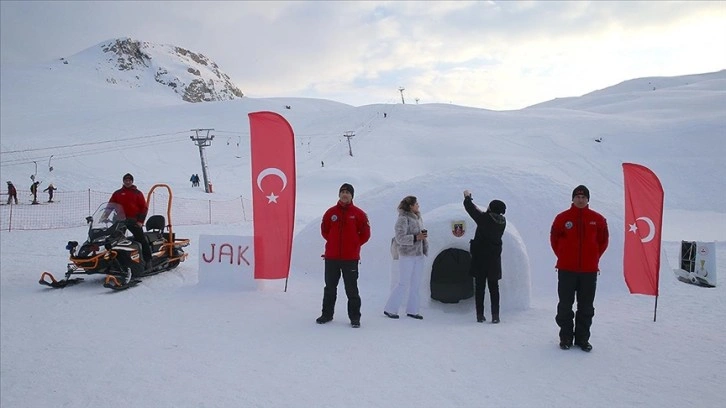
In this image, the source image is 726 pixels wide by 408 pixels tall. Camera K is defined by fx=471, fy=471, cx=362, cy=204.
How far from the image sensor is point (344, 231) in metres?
5.54

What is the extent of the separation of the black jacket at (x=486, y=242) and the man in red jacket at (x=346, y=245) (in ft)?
4.25

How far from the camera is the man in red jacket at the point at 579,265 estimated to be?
15.6ft

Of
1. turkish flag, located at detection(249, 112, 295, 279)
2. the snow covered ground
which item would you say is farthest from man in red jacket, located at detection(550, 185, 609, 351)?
turkish flag, located at detection(249, 112, 295, 279)

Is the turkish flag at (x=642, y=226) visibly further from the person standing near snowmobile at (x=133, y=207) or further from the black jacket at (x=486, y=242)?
the person standing near snowmobile at (x=133, y=207)

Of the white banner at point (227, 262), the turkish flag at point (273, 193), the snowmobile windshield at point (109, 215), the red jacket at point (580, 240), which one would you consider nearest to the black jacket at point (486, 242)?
the red jacket at point (580, 240)

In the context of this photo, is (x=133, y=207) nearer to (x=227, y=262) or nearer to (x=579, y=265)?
(x=227, y=262)

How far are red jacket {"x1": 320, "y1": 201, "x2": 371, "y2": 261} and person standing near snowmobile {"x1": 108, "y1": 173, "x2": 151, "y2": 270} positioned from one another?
12.1ft

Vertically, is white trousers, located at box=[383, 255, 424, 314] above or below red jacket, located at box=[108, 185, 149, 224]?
below

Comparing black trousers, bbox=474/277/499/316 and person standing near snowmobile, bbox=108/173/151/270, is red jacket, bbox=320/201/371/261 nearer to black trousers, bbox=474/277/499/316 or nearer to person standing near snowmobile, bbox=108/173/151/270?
black trousers, bbox=474/277/499/316

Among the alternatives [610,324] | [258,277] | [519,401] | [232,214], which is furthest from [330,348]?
[232,214]

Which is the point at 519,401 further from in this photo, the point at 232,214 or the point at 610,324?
the point at 232,214

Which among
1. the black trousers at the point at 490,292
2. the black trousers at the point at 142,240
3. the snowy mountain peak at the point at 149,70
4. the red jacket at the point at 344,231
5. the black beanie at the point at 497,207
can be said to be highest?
the snowy mountain peak at the point at 149,70

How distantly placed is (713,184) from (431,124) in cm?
2244

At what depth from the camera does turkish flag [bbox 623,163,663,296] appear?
643cm
